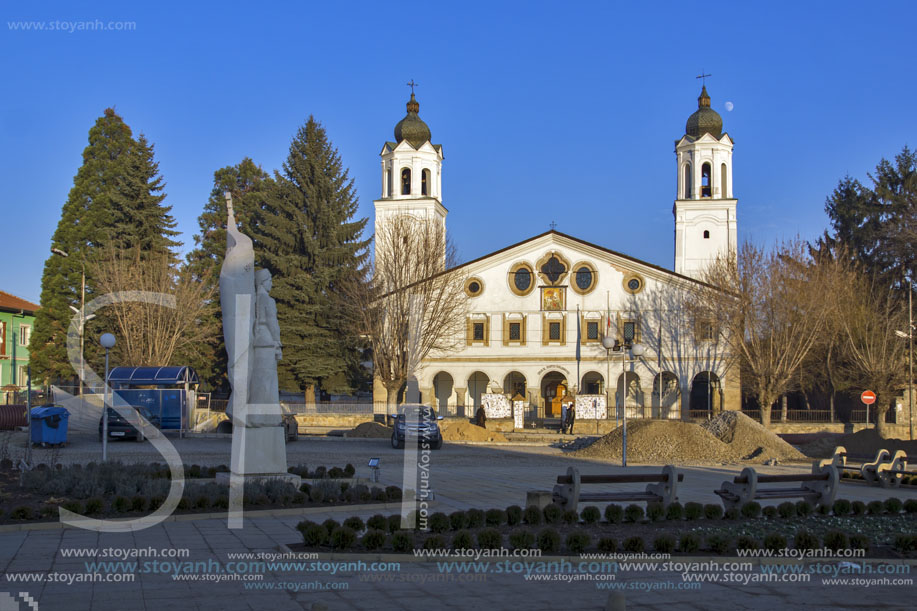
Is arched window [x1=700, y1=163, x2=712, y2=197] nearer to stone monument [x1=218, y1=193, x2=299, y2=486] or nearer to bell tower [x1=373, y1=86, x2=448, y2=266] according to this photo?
bell tower [x1=373, y1=86, x2=448, y2=266]

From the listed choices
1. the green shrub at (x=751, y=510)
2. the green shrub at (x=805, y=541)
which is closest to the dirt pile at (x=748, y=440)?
the green shrub at (x=751, y=510)

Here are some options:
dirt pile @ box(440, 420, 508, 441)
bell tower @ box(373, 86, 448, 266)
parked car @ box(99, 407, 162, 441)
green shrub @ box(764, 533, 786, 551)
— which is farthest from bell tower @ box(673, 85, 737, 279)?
green shrub @ box(764, 533, 786, 551)

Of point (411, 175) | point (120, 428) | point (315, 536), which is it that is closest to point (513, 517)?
point (315, 536)

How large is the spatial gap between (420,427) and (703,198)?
3558 centimetres

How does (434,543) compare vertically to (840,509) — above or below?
above

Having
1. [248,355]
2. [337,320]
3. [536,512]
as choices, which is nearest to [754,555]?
[536,512]

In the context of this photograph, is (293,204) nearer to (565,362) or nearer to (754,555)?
(565,362)

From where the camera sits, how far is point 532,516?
1117 cm

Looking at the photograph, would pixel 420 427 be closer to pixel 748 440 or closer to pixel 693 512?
pixel 748 440

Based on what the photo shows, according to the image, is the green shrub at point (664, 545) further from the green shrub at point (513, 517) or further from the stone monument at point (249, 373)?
the stone monument at point (249, 373)

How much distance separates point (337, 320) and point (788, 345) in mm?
24389

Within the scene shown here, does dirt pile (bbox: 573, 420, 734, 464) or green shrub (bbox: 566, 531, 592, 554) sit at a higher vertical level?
green shrub (bbox: 566, 531, 592, 554)

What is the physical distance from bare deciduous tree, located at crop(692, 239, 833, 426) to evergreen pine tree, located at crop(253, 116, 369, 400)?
820 inches

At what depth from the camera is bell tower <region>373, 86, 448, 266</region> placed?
197 feet
